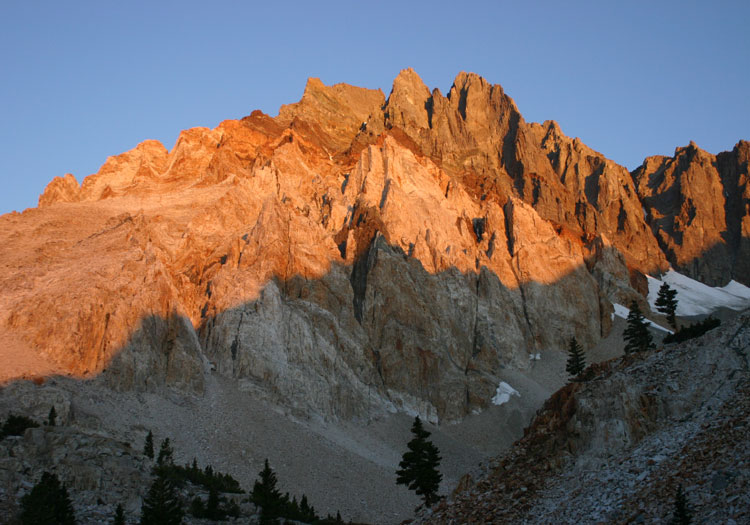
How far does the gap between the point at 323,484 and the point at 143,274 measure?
98.4ft

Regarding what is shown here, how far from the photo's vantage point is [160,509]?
32.9 meters

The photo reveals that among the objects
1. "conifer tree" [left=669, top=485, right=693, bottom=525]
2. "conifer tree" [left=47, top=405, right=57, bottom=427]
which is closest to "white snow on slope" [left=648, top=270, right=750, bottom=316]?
"conifer tree" [left=47, top=405, right=57, bottom=427]

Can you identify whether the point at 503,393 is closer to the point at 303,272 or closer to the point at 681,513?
the point at 303,272

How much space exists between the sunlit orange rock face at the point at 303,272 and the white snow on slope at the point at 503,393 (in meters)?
1.47

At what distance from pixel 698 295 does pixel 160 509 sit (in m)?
118

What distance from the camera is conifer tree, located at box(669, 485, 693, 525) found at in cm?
2173

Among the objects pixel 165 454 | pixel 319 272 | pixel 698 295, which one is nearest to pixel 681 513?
pixel 165 454

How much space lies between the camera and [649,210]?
503 ft

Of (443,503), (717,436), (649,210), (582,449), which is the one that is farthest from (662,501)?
(649,210)

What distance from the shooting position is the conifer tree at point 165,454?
1899 inches

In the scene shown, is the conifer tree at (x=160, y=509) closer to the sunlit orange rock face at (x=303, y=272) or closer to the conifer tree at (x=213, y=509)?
the conifer tree at (x=213, y=509)

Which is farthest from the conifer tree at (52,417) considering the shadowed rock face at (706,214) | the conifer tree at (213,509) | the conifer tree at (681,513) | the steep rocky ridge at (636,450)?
the shadowed rock face at (706,214)

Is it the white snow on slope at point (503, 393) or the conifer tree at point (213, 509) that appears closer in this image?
the conifer tree at point (213, 509)

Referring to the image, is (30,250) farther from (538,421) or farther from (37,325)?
(538,421)
